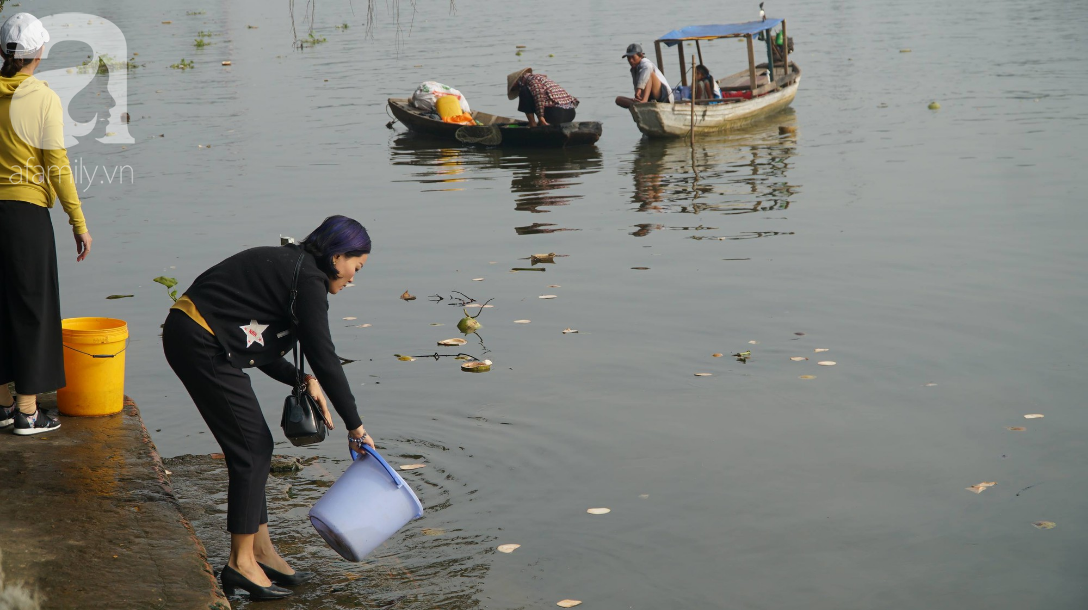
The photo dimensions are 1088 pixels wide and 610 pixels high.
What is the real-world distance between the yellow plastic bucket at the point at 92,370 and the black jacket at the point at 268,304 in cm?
176

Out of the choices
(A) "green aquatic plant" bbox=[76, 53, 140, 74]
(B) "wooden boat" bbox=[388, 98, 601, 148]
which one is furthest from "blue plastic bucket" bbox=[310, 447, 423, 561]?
(A) "green aquatic plant" bbox=[76, 53, 140, 74]

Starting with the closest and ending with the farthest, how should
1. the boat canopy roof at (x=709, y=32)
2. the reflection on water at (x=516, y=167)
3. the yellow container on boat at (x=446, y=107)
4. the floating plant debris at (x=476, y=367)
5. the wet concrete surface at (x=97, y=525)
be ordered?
the wet concrete surface at (x=97, y=525) → the floating plant debris at (x=476, y=367) → the reflection on water at (x=516, y=167) → the boat canopy roof at (x=709, y=32) → the yellow container on boat at (x=446, y=107)

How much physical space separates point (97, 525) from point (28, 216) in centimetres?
163

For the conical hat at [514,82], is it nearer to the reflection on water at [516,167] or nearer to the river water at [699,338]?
the reflection on water at [516,167]

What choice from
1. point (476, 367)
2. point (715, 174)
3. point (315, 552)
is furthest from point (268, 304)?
point (715, 174)

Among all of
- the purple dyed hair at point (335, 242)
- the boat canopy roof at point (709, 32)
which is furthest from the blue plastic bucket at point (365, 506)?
the boat canopy roof at point (709, 32)

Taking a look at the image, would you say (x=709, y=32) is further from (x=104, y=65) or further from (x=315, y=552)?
(x=104, y=65)

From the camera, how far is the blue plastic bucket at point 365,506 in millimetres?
4234

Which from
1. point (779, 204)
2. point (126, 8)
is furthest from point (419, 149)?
point (126, 8)

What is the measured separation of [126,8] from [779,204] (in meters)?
60.9

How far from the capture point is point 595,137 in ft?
62.0

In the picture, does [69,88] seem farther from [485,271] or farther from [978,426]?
[978,426]

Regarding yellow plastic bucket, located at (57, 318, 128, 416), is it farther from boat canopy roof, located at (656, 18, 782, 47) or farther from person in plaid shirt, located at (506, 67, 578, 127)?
boat canopy roof, located at (656, 18, 782, 47)

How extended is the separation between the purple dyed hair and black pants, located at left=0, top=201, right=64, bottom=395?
5.94 feet
